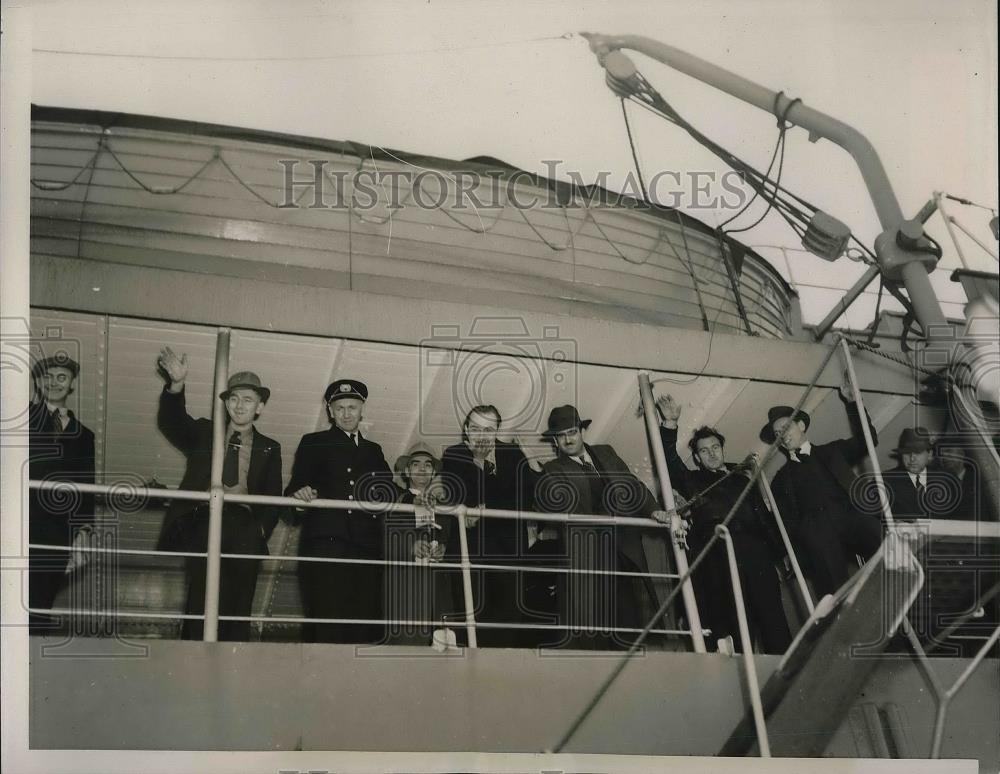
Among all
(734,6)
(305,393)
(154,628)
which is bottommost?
(154,628)

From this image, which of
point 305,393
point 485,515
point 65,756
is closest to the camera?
point 65,756

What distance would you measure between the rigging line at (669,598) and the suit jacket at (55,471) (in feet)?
3.73

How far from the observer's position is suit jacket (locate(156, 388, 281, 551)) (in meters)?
2.36

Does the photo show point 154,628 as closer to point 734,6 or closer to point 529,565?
point 529,565

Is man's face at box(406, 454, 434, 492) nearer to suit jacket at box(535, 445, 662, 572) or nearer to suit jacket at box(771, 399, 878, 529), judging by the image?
suit jacket at box(535, 445, 662, 572)

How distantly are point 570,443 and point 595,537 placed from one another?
0.27 m

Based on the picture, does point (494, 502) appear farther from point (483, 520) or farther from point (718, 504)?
point (718, 504)

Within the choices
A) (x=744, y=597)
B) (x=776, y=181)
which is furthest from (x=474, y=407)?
(x=776, y=181)

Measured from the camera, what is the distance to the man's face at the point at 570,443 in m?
2.51

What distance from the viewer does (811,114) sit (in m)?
2.63

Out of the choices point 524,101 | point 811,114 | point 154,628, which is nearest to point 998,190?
point 811,114

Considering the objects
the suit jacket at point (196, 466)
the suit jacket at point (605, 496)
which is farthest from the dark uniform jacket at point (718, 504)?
the suit jacket at point (196, 466)

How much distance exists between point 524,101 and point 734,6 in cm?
59

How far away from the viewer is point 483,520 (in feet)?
7.65
